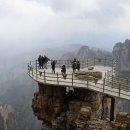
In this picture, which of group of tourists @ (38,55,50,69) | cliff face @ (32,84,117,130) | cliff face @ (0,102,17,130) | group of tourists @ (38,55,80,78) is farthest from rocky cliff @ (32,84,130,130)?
cliff face @ (0,102,17,130)

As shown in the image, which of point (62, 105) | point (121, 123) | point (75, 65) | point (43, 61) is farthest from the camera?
point (43, 61)

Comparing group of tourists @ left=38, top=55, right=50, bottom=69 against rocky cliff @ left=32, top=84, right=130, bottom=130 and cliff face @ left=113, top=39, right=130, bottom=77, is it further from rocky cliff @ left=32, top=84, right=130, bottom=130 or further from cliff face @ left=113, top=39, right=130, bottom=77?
cliff face @ left=113, top=39, right=130, bottom=77

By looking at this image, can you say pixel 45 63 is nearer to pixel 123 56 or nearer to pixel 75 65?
pixel 75 65

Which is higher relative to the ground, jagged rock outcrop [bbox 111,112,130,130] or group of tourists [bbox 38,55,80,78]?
group of tourists [bbox 38,55,80,78]

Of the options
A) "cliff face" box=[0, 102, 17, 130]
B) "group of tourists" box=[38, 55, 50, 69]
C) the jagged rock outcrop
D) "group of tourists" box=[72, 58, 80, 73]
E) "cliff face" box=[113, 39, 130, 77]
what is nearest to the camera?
the jagged rock outcrop

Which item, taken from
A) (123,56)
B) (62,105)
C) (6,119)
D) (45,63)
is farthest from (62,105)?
(123,56)

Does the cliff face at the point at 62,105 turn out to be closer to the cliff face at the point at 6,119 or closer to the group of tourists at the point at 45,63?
the group of tourists at the point at 45,63

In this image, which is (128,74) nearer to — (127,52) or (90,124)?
(127,52)

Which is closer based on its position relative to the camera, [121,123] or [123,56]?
[121,123]

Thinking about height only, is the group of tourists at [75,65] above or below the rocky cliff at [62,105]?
above

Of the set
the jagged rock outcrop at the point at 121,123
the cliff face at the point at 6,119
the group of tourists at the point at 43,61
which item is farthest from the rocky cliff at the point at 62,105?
the cliff face at the point at 6,119

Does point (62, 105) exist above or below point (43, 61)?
below

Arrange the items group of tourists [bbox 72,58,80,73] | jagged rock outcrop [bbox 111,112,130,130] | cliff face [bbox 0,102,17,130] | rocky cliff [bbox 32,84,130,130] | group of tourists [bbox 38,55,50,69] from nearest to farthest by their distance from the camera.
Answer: jagged rock outcrop [bbox 111,112,130,130], rocky cliff [bbox 32,84,130,130], group of tourists [bbox 72,58,80,73], group of tourists [bbox 38,55,50,69], cliff face [bbox 0,102,17,130]

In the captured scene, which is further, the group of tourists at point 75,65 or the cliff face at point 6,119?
the cliff face at point 6,119
